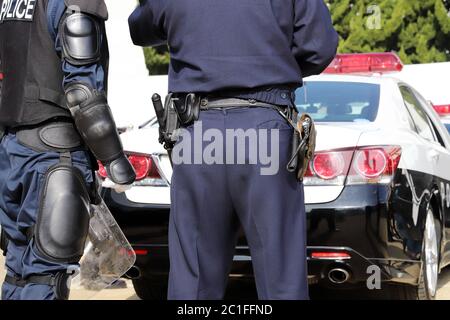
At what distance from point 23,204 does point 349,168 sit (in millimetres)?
1882

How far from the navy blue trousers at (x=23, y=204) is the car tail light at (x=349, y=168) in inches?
56.6

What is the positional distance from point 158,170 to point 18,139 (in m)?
1.37

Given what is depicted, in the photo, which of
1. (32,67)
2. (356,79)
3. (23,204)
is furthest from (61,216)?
(356,79)

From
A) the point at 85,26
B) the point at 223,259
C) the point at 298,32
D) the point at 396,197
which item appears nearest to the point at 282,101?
the point at 298,32

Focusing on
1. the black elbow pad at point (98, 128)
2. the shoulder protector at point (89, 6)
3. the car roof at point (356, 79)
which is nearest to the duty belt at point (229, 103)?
the black elbow pad at point (98, 128)

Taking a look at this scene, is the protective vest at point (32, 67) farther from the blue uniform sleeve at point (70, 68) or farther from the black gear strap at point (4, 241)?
the black gear strap at point (4, 241)

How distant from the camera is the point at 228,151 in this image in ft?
12.4

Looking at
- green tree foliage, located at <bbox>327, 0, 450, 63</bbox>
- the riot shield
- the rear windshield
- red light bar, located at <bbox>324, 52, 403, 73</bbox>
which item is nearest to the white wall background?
green tree foliage, located at <bbox>327, 0, 450, 63</bbox>

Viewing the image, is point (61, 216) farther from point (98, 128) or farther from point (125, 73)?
point (125, 73)

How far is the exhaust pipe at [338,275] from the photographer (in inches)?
208

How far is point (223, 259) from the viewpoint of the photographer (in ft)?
12.8

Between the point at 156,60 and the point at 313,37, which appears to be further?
the point at 156,60

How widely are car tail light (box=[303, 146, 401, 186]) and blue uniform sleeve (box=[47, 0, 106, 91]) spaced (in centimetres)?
152
